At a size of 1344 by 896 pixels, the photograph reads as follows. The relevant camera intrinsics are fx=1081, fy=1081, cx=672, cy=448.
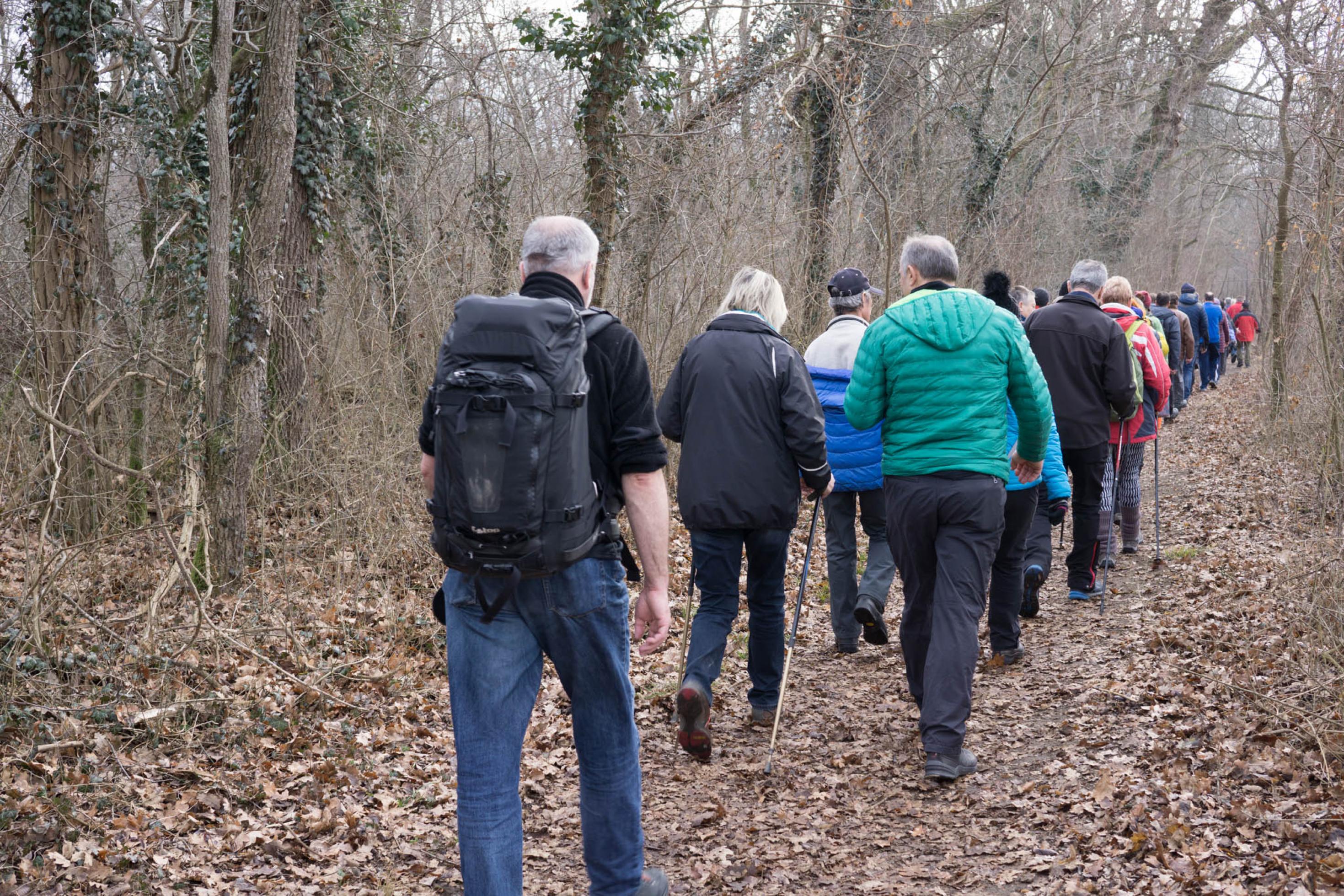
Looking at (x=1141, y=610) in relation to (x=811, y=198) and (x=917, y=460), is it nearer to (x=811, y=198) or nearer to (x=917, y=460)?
(x=917, y=460)

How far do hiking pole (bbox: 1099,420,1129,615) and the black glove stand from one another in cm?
70

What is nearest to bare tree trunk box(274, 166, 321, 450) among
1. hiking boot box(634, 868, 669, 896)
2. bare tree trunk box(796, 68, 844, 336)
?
bare tree trunk box(796, 68, 844, 336)

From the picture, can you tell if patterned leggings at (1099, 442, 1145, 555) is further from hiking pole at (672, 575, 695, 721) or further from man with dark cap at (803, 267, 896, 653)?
hiking pole at (672, 575, 695, 721)

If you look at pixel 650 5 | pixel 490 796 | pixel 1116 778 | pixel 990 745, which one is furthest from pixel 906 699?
pixel 650 5

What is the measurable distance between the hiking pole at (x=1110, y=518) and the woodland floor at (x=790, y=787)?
75 cm

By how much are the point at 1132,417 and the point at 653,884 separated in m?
6.26

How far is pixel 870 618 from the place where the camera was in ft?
22.1

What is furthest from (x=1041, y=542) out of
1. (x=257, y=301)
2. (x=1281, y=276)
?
(x=1281, y=276)

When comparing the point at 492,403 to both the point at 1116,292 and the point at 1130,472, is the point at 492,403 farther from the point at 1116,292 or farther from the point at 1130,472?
the point at 1116,292

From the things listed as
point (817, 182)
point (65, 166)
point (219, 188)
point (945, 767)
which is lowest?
point (945, 767)

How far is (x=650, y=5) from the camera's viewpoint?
11.3 m

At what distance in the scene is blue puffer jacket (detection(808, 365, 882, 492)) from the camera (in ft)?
21.5

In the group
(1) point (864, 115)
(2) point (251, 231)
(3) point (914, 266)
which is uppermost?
(1) point (864, 115)

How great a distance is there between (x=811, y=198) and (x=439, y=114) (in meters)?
5.11
